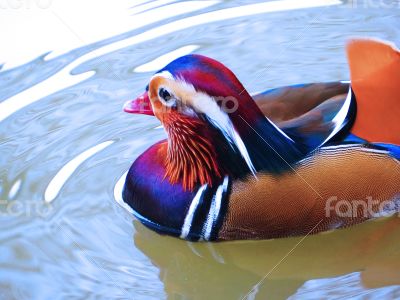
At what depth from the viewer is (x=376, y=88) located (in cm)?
338

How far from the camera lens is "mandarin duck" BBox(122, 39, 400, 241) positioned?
3232 millimetres

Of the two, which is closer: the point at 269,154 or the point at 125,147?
the point at 269,154

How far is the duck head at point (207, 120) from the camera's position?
10.4 feet

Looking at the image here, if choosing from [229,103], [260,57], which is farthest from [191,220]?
[260,57]

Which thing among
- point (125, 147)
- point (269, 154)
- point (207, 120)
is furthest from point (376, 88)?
point (125, 147)

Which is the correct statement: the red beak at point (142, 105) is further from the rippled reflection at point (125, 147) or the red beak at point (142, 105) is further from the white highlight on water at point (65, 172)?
the white highlight on water at point (65, 172)

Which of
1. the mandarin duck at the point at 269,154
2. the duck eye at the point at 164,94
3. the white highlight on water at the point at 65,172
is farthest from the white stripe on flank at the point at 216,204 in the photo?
the white highlight on water at the point at 65,172

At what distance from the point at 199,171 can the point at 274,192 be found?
307mm

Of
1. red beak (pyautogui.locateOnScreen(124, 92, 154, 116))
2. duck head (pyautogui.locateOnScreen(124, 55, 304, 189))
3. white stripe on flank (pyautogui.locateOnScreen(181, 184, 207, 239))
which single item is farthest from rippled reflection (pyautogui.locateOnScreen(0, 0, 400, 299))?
red beak (pyautogui.locateOnScreen(124, 92, 154, 116))

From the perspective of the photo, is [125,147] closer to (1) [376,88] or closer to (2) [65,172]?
(2) [65,172]

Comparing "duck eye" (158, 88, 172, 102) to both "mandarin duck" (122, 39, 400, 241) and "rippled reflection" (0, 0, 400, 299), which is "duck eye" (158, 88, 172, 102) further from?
"rippled reflection" (0, 0, 400, 299)

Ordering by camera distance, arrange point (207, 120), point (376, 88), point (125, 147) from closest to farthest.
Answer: point (207, 120) → point (376, 88) → point (125, 147)

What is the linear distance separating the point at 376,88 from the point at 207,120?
0.66 metres

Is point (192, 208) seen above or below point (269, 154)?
below
